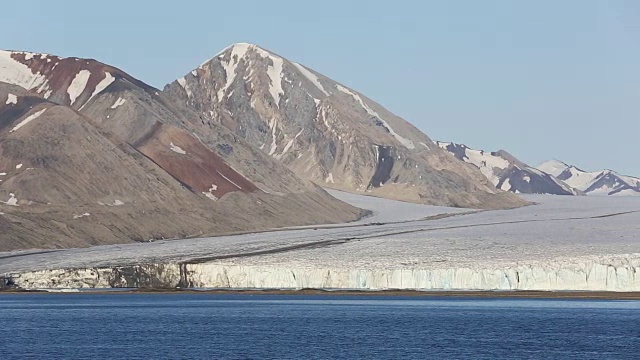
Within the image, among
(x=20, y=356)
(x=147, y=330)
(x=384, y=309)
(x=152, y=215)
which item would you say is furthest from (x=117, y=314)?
(x=152, y=215)

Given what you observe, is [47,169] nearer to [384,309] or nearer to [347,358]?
[384,309]

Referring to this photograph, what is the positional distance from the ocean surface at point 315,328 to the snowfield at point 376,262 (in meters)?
2.06

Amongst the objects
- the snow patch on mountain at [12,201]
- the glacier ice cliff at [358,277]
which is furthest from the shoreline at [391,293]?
the snow patch on mountain at [12,201]

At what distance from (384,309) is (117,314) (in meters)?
21.2

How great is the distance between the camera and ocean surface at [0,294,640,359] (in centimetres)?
7850

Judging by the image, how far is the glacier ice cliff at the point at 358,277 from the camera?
107750 mm

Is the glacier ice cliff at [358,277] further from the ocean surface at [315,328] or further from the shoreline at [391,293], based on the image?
the ocean surface at [315,328]

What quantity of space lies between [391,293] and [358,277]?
10.4 ft

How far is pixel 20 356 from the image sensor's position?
76.6 metres

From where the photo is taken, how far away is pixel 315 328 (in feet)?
306

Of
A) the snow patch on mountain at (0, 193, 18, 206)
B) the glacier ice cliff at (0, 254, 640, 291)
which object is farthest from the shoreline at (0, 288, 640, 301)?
the snow patch on mountain at (0, 193, 18, 206)

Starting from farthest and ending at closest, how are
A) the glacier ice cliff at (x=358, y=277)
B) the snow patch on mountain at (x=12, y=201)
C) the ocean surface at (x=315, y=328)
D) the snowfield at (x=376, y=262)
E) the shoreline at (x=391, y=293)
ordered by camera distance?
the snow patch on mountain at (x=12, y=201) → the snowfield at (x=376, y=262) → the glacier ice cliff at (x=358, y=277) → the shoreline at (x=391, y=293) → the ocean surface at (x=315, y=328)

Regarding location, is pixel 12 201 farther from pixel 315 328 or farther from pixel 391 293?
pixel 315 328

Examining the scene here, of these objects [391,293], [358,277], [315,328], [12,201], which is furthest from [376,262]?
[12,201]
